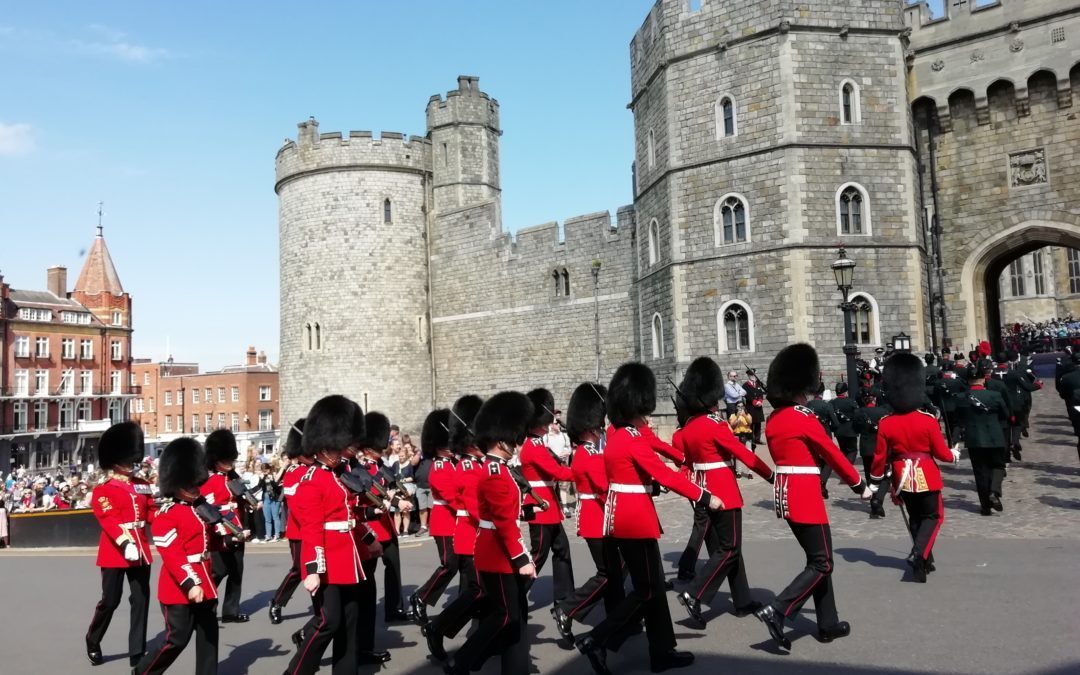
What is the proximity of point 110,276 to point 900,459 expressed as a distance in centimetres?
5948

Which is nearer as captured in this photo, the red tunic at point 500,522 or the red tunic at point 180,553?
the red tunic at point 500,522

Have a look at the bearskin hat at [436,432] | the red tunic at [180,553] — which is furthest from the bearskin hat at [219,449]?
the red tunic at [180,553]

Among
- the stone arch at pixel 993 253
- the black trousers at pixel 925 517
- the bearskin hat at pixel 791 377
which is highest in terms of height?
the stone arch at pixel 993 253

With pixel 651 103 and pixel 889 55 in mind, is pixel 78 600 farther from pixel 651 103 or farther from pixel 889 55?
pixel 889 55

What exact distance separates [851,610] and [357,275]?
92.6 ft

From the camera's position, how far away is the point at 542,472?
23.4ft

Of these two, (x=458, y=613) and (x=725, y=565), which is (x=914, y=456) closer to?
(x=725, y=565)

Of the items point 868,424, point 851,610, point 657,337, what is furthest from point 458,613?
point 657,337

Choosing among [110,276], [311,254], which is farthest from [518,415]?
[110,276]

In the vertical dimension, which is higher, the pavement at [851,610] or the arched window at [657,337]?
the arched window at [657,337]

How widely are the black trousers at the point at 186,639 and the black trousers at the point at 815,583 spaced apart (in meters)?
3.79

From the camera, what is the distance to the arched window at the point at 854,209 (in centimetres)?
2039

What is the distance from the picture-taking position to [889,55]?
810 inches

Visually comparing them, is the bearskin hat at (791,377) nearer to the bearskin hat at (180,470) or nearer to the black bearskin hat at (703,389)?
the black bearskin hat at (703,389)
